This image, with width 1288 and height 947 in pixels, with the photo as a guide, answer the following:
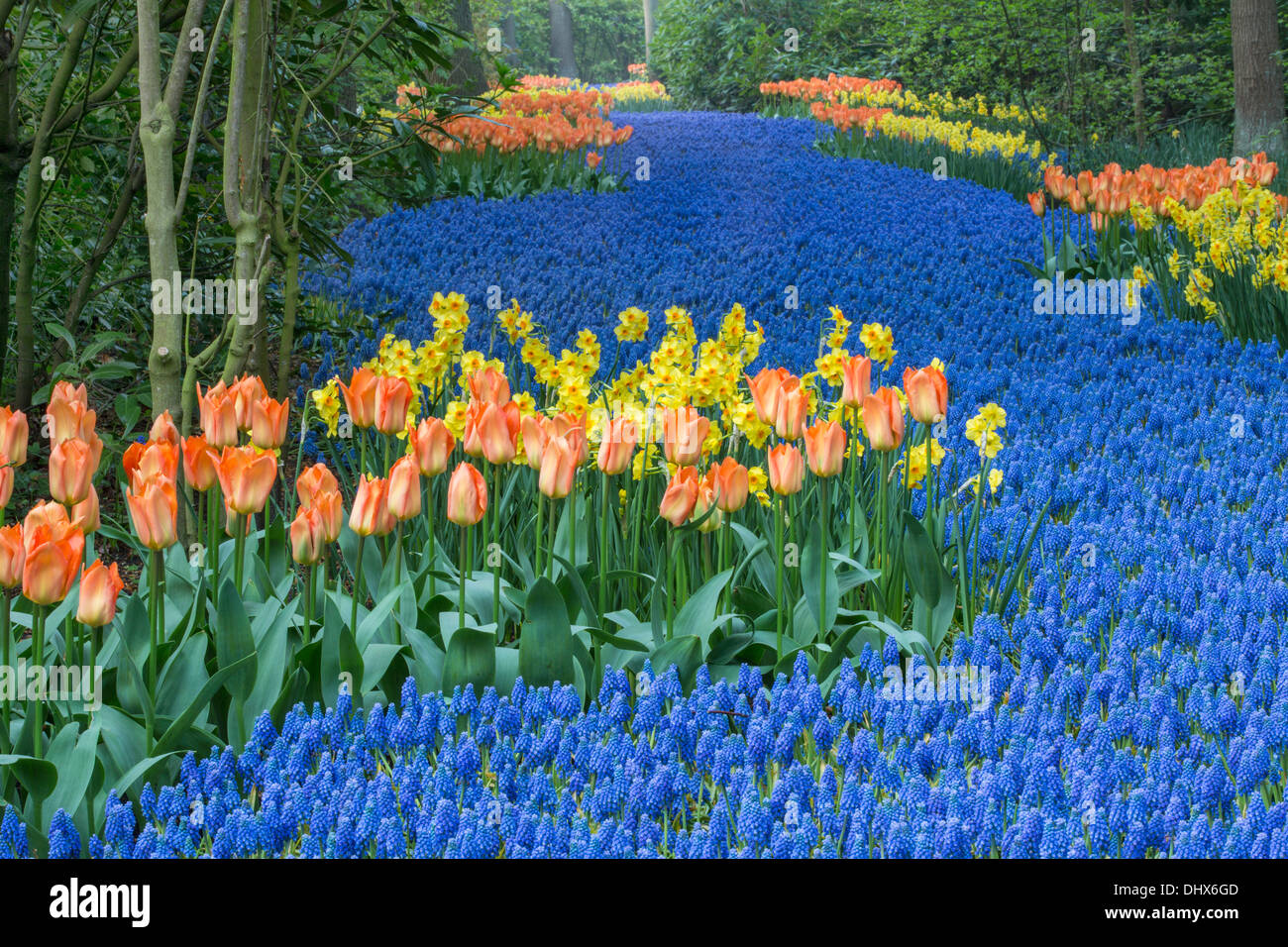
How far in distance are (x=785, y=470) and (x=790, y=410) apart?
6.8 inches

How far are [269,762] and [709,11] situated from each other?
22.1m

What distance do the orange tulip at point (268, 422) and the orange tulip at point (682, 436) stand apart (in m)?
0.84

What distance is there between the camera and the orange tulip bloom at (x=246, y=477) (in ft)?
7.18

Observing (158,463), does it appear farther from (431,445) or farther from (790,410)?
(790,410)

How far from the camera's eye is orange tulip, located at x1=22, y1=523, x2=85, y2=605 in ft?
5.88

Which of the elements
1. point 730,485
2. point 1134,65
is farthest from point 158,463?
point 1134,65

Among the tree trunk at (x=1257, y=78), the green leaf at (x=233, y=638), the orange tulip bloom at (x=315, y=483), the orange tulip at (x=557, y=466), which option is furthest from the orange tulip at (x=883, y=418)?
the tree trunk at (x=1257, y=78)

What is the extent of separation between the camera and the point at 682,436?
7.96 ft

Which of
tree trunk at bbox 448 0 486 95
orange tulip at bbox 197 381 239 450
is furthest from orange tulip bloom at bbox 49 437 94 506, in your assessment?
tree trunk at bbox 448 0 486 95

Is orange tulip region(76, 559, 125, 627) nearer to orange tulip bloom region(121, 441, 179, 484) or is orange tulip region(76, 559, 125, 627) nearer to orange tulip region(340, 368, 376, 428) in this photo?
orange tulip bloom region(121, 441, 179, 484)

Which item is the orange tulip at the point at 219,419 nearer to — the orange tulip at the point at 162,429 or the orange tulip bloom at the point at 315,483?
the orange tulip at the point at 162,429
